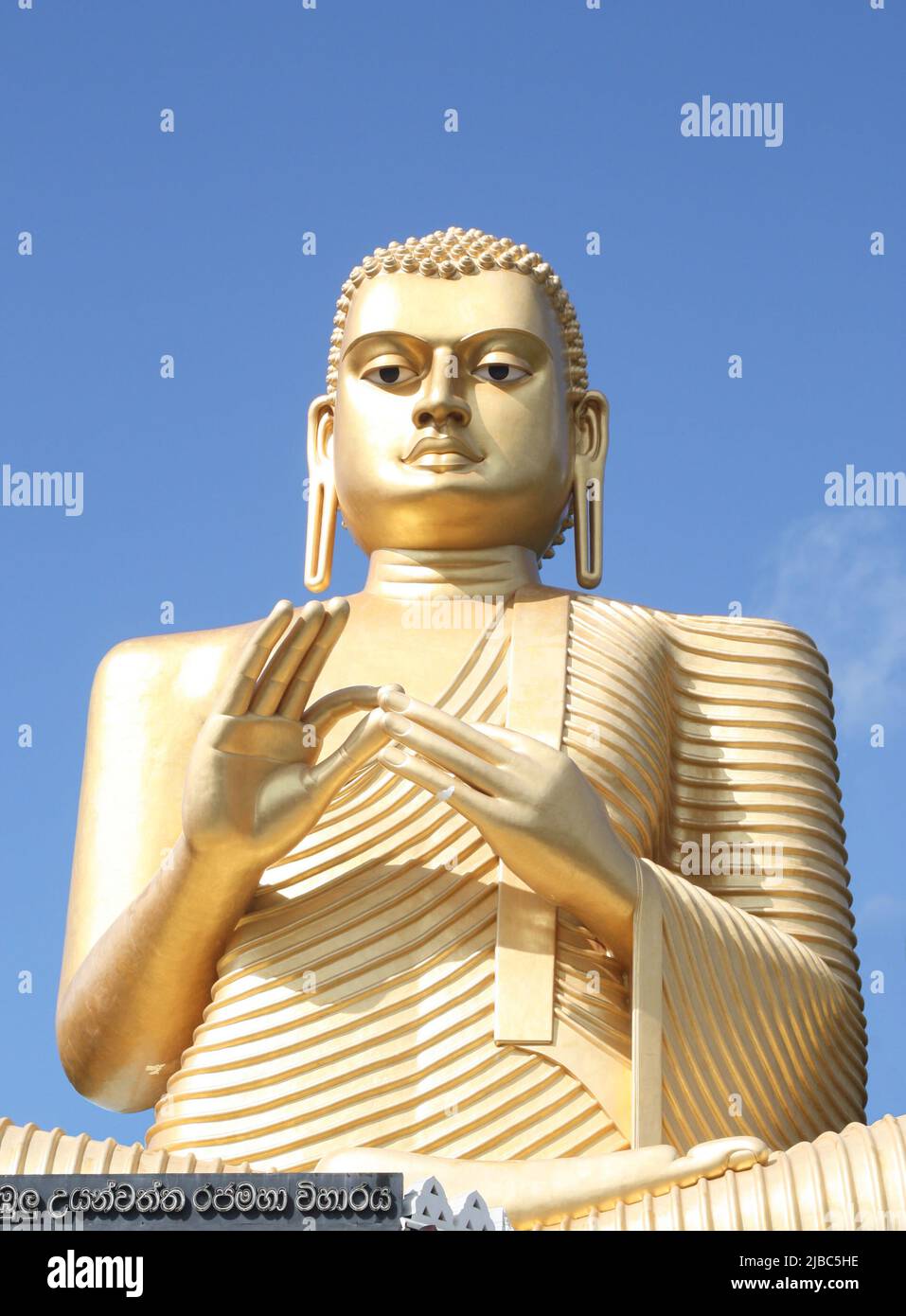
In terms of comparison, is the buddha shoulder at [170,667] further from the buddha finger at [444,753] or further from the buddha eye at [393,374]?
the buddha finger at [444,753]

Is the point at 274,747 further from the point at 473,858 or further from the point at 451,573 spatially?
the point at 451,573

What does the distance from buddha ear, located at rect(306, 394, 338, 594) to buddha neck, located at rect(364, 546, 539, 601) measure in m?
0.29

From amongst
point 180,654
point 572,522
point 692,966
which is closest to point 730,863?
point 692,966

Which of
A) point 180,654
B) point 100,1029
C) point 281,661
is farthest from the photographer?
point 180,654

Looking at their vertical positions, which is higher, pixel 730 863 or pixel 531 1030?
pixel 730 863

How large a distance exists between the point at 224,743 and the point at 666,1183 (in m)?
1.67

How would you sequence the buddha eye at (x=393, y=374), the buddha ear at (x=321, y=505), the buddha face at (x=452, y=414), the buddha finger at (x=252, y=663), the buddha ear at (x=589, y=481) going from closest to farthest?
the buddha finger at (x=252, y=663)
the buddha face at (x=452, y=414)
the buddha eye at (x=393, y=374)
the buddha ear at (x=589, y=481)
the buddha ear at (x=321, y=505)

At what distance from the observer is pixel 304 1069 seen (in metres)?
7.11

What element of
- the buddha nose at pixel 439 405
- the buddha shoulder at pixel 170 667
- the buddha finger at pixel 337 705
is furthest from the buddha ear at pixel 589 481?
the buddha finger at pixel 337 705

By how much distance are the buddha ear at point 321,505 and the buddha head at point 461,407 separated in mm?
56

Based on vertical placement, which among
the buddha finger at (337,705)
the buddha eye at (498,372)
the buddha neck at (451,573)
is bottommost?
the buddha finger at (337,705)

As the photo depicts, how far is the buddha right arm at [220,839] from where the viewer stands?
6984 millimetres
